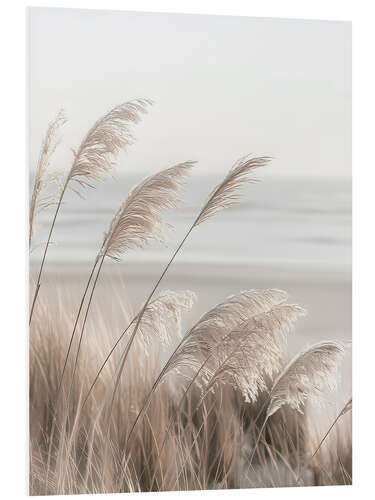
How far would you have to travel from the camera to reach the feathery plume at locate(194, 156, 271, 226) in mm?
4043

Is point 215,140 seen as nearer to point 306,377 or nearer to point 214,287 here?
point 214,287

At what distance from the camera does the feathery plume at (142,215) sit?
3963 millimetres

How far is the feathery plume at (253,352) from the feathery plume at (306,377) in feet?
0.19

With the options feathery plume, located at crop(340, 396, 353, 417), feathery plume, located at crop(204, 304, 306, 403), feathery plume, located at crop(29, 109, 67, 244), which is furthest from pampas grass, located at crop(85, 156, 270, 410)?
feathery plume, located at crop(340, 396, 353, 417)

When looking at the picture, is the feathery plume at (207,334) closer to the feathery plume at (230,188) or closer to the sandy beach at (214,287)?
the sandy beach at (214,287)

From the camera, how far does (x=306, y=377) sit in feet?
13.5

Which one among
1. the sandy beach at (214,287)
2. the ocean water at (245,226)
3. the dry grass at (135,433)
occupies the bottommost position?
the dry grass at (135,433)

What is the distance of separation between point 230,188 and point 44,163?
771 millimetres

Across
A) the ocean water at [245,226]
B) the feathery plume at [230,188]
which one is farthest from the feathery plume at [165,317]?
the feathery plume at [230,188]

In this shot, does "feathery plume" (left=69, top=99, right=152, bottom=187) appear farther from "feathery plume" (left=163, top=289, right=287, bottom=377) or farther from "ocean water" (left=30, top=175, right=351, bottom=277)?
"feathery plume" (left=163, top=289, right=287, bottom=377)

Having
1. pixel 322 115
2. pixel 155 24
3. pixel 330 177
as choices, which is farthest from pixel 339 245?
pixel 155 24

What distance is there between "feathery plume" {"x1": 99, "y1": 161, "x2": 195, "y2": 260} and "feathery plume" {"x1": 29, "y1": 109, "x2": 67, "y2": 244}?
0.97 feet
